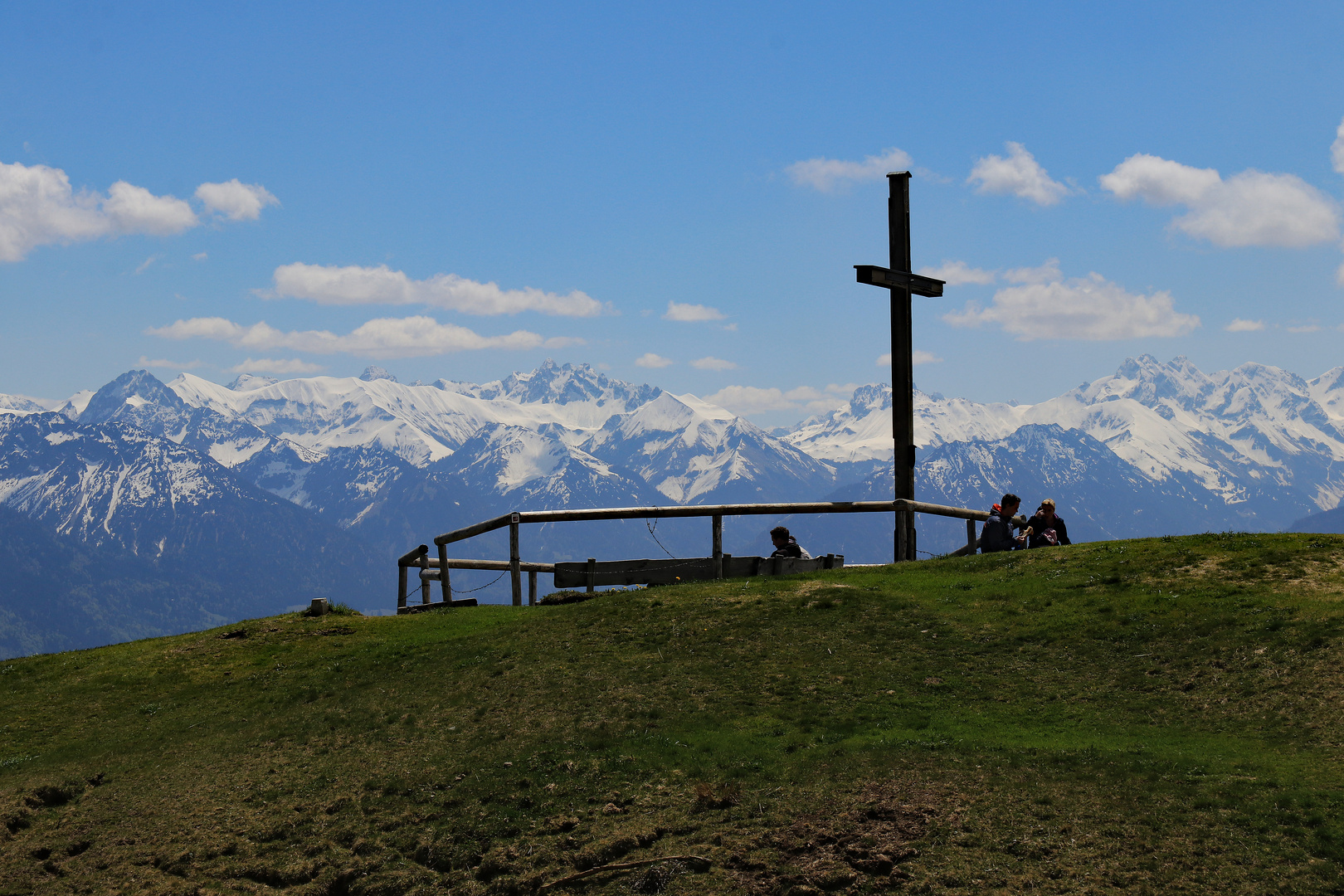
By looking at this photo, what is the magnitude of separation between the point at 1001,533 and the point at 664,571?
6.09m

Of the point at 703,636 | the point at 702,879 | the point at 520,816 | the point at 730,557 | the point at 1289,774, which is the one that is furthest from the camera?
the point at 730,557

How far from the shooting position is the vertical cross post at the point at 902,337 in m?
21.0

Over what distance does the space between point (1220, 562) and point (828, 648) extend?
6.02 metres

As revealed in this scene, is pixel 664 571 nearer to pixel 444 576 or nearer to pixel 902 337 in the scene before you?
pixel 444 576

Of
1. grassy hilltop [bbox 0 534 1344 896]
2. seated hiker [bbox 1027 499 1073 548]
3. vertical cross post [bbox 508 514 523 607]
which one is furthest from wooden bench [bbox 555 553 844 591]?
seated hiker [bbox 1027 499 1073 548]

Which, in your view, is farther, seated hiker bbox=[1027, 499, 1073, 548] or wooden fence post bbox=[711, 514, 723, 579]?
seated hiker bbox=[1027, 499, 1073, 548]

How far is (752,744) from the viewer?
434 inches

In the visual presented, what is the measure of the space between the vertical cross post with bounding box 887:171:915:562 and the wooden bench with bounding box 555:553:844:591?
310cm

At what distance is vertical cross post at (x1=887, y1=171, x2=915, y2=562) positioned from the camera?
68.8ft

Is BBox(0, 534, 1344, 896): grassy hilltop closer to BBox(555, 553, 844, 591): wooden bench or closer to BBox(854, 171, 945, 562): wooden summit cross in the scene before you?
BBox(555, 553, 844, 591): wooden bench

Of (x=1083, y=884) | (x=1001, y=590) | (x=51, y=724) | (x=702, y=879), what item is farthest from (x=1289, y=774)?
(x=51, y=724)

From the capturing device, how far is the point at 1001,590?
51.6 ft

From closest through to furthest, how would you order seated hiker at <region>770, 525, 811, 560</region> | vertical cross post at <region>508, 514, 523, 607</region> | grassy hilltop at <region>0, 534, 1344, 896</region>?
grassy hilltop at <region>0, 534, 1344, 896</region>, vertical cross post at <region>508, 514, 523, 607</region>, seated hiker at <region>770, 525, 811, 560</region>

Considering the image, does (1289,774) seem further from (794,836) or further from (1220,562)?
(1220,562)
